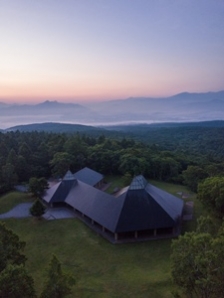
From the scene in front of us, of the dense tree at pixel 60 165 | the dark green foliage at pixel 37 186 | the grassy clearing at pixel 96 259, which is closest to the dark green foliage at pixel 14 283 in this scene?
the grassy clearing at pixel 96 259

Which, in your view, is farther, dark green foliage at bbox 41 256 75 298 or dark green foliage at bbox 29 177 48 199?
dark green foliage at bbox 29 177 48 199

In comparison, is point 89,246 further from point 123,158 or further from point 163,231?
point 123,158

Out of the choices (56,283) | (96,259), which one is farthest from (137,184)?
(56,283)

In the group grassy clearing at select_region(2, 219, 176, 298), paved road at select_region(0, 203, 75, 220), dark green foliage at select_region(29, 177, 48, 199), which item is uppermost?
dark green foliage at select_region(29, 177, 48, 199)

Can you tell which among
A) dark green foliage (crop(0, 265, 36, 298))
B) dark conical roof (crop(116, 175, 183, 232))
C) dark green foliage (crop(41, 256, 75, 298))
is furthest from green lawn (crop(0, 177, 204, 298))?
dark green foliage (crop(0, 265, 36, 298))

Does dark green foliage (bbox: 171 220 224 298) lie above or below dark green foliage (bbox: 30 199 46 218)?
above

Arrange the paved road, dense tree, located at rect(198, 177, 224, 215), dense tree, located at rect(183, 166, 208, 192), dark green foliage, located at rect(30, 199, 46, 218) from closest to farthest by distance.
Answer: dense tree, located at rect(198, 177, 224, 215)
dark green foliage, located at rect(30, 199, 46, 218)
the paved road
dense tree, located at rect(183, 166, 208, 192)

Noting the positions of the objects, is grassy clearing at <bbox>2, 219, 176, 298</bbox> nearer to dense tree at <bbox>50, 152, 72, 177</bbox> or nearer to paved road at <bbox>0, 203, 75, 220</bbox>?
paved road at <bbox>0, 203, 75, 220</bbox>
